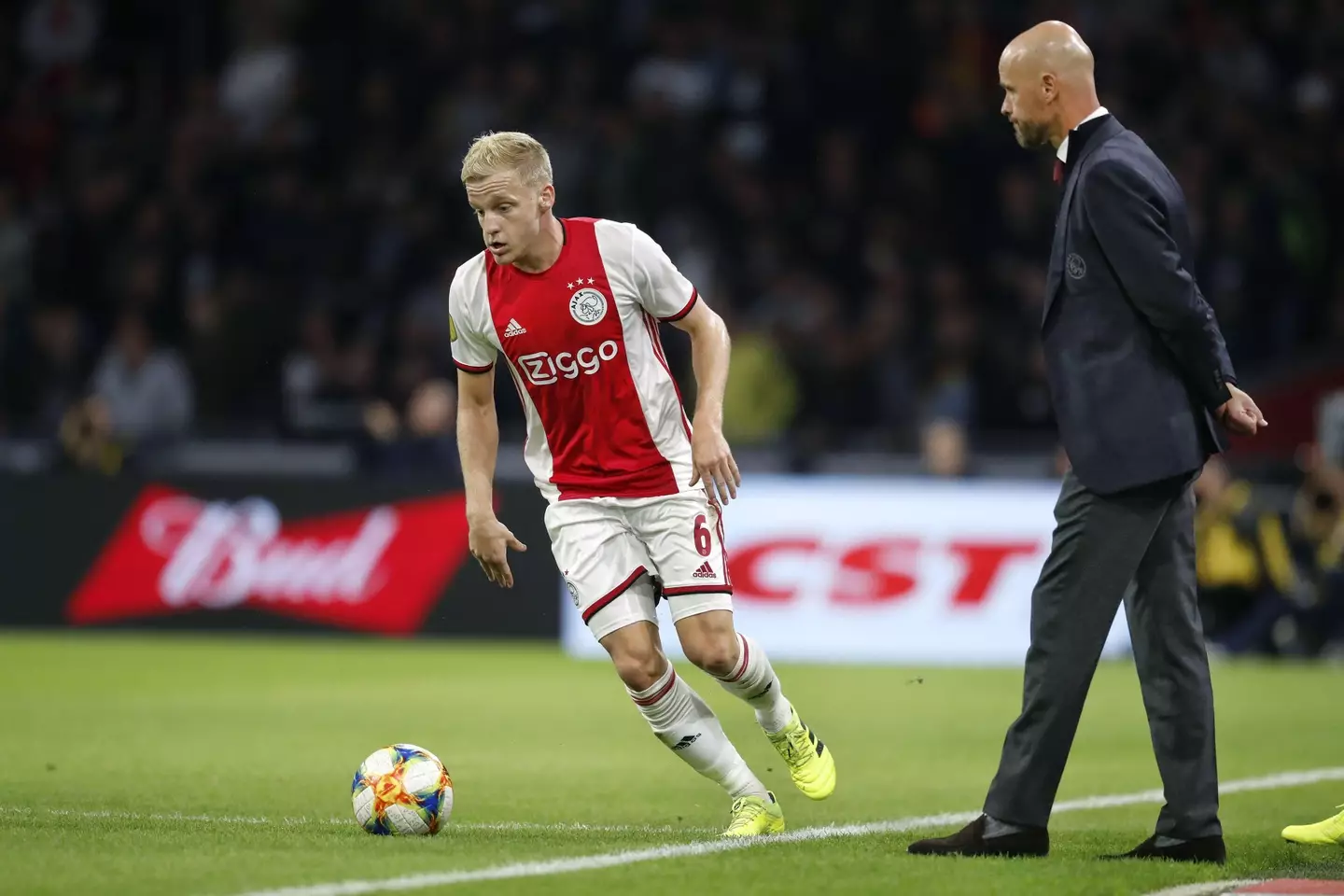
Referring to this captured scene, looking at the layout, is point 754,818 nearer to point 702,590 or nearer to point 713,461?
point 702,590

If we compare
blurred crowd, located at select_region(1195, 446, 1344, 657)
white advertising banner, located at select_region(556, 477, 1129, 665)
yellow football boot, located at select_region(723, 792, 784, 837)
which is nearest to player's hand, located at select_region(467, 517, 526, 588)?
yellow football boot, located at select_region(723, 792, 784, 837)

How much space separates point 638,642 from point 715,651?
0.25 m

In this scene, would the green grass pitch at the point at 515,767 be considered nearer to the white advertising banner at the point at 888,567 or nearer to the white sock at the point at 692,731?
the white sock at the point at 692,731

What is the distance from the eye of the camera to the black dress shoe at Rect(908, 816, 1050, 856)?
611cm

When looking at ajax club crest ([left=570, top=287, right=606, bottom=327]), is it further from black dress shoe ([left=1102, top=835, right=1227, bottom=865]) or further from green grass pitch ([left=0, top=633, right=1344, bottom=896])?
black dress shoe ([left=1102, top=835, right=1227, bottom=865])

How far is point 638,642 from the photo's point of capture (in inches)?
265

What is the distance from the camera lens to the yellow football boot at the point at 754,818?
6.68m

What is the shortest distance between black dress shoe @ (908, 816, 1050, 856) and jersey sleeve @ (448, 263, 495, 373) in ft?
7.22

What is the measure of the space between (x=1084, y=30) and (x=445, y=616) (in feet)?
26.8

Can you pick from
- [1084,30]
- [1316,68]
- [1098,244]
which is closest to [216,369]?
[1084,30]

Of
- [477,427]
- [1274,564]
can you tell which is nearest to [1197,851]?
[477,427]

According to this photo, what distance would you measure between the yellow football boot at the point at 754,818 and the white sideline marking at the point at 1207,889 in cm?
151

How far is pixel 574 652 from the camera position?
1547 centimetres

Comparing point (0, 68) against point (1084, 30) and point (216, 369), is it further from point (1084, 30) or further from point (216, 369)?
point (1084, 30)
